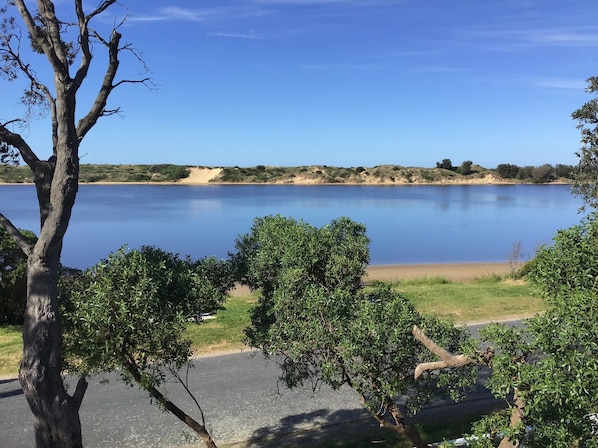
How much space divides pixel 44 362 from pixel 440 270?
1243 inches

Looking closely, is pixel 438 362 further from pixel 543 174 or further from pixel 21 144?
pixel 543 174

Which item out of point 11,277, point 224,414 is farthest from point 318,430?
point 11,277

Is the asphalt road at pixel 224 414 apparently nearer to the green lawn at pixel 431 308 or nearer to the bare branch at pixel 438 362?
the green lawn at pixel 431 308

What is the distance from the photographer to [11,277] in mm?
16719

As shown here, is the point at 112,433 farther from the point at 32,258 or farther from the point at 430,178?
the point at 430,178

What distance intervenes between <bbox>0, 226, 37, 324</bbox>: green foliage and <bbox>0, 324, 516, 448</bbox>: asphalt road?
18.0 feet

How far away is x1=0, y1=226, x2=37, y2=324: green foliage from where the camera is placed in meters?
16.6

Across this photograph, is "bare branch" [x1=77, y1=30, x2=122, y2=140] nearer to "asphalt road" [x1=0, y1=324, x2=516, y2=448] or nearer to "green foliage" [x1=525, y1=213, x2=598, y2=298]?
"asphalt road" [x1=0, y1=324, x2=516, y2=448]

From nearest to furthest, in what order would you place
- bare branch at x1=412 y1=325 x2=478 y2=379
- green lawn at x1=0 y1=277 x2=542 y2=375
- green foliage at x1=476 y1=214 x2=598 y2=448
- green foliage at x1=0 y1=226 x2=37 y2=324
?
green foliage at x1=476 y1=214 x2=598 y2=448, bare branch at x1=412 y1=325 x2=478 y2=379, green lawn at x1=0 y1=277 x2=542 y2=375, green foliage at x1=0 y1=226 x2=37 y2=324

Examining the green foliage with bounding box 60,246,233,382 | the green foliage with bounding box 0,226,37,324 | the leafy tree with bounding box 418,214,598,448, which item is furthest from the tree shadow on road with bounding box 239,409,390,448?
the green foliage with bounding box 0,226,37,324

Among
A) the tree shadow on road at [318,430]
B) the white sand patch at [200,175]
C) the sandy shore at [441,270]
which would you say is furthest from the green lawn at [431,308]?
the white sand patch at [200,175]

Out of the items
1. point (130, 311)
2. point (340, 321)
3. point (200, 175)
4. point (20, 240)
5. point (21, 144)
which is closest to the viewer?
point (340, 321)

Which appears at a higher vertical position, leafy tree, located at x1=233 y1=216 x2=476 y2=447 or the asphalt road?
leafy tree, located at x1=233 y1=216 x2=476 y2=447

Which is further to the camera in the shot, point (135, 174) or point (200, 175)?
point (200, 175)
